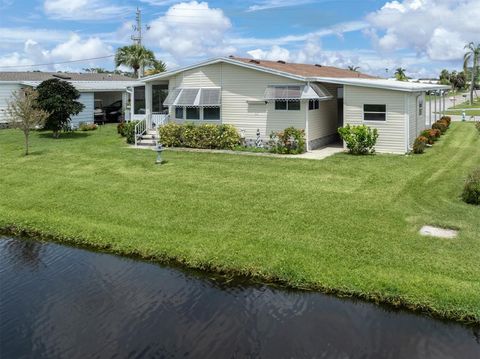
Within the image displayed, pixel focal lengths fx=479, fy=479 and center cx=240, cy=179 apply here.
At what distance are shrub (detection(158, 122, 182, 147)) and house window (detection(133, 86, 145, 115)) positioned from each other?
190 inches

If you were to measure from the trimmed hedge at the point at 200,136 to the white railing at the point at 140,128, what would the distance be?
1.70 metres

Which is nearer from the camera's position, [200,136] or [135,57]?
[200,136]

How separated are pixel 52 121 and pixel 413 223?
71.9 ft

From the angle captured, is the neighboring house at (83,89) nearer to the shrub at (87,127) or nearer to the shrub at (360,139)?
the shrub at (87,127)

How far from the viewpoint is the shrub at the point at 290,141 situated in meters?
21.3

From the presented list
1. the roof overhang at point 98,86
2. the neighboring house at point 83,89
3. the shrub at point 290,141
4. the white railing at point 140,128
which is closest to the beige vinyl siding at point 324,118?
the shrub at point 290,141

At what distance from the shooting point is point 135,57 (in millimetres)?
47188

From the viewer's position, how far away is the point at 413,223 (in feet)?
37.5

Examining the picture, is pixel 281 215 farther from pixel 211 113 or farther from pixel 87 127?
pixel 87 127

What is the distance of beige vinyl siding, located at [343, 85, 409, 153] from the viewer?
20.9m

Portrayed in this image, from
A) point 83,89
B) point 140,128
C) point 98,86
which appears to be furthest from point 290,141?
A: point 98,86

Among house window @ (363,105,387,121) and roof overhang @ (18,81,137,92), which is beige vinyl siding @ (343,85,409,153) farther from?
roof overhang @ (18,81,137,92)

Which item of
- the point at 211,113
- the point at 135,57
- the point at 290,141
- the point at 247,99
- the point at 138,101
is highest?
the point at 135,57

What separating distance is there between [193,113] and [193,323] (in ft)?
59.2
